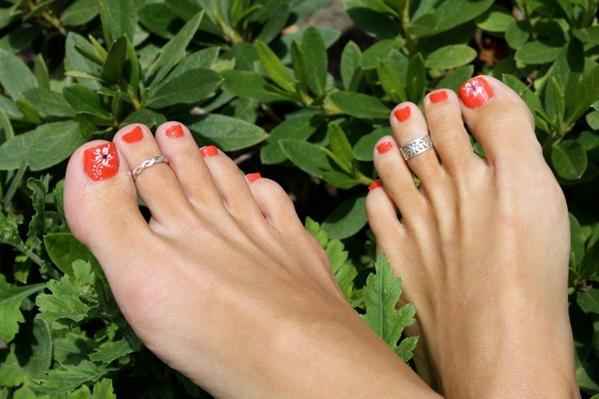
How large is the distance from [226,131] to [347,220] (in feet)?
1.22

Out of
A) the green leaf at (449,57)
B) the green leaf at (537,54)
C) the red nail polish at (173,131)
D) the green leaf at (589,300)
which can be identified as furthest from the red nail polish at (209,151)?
the green leaf at (589,300)

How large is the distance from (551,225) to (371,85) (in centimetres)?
58

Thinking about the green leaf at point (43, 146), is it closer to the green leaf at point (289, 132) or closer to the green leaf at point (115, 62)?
the green leaf at point (115, 62)

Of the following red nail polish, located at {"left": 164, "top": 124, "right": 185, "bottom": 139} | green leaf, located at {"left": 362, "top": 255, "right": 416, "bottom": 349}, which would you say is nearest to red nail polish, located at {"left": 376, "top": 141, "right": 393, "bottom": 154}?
green leaf, located at {"left": 362, "top": 255, "right": 416, "bottom": 349}

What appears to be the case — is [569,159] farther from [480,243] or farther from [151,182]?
[151,182]

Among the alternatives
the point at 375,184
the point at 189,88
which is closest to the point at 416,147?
the point at 375,184

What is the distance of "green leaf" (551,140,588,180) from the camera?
202cm

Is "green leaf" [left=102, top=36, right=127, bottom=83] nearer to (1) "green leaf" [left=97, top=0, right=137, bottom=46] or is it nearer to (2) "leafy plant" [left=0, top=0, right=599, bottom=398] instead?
(2) "leafy plant" [left=0, top=0, right=599, bottom=398]

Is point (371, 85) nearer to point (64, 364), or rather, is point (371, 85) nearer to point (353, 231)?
point (353, 231)

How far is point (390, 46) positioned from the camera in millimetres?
2262

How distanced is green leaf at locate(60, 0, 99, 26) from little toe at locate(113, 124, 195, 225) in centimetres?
48

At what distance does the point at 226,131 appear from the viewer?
7.25ft

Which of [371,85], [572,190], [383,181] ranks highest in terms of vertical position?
[371,85]

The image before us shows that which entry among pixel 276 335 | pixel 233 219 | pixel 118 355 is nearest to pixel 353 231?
pixel 233 219
